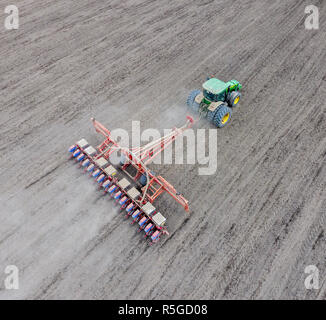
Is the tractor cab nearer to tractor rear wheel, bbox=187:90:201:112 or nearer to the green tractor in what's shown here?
the green tractor

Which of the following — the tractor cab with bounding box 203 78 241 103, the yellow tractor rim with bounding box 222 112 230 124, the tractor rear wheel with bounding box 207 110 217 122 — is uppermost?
the tractor cab with bounding box 203 78 241 103

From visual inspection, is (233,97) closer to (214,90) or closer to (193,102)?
(214,90)

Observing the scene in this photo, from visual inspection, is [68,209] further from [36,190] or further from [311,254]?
[311,254]

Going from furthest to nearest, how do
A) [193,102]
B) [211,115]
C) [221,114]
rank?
[193,102]
[211,115]
[221,114]

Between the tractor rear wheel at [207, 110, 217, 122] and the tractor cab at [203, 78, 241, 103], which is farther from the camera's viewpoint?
the tractor rear wheel at [207, 110, 217, 122]

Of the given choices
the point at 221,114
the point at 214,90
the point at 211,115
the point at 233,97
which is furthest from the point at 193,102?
the point at 233,97

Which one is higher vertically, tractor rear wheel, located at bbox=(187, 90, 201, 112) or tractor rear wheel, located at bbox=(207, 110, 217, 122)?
tractor rear wheel, located at bbox=(187, 90, 201, 112)

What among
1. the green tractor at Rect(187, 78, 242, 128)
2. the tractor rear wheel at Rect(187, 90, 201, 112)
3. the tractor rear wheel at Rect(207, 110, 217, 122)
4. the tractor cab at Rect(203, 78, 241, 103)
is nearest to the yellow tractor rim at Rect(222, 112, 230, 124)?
the green tractor at Rect(187, 78, 242, 128)

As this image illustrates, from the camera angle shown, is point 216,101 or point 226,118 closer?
point 216,101

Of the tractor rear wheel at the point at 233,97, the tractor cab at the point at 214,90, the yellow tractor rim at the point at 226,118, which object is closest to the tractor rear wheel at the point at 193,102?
the tractor cab at the point at 214,90
